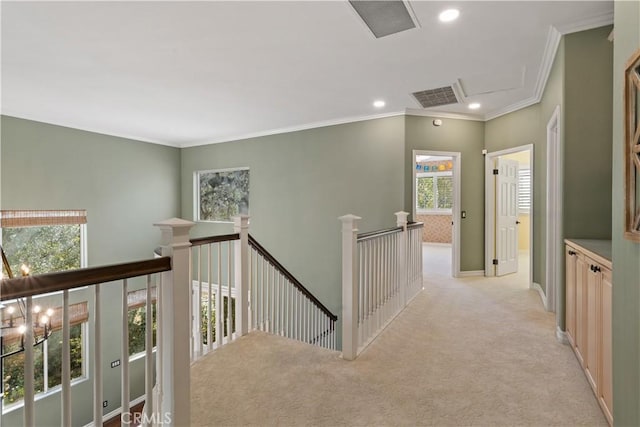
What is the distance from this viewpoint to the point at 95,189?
5.71 m

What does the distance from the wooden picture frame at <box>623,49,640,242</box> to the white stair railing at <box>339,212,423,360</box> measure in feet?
5.16

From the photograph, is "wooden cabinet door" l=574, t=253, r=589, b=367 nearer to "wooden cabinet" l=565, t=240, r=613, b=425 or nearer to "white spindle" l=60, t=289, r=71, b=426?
"wooden cabinet" l=565, t=240, r=613, b=425

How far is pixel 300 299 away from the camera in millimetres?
4359

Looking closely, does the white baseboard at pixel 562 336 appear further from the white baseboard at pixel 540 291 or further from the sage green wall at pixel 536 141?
the sage green wall at pixel 536 141

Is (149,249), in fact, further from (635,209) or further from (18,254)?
(635,209)

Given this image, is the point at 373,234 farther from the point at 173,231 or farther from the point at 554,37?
the point at 554,37

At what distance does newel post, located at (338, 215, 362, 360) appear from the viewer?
2.53 metres

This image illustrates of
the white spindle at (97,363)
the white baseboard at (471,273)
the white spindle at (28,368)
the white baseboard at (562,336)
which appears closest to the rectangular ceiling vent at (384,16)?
the white spindle at (97,363)

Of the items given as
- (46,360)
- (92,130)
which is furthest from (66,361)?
(92,130)

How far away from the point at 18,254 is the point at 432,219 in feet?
29.7

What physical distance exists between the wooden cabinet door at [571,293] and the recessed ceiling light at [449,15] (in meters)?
1.97

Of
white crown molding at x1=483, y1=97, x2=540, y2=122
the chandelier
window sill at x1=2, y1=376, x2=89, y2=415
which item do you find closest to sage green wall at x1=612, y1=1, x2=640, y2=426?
the chandelier

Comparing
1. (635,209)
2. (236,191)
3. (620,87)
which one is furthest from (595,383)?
(236,191)

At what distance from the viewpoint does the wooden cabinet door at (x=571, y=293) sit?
240 centimetres
